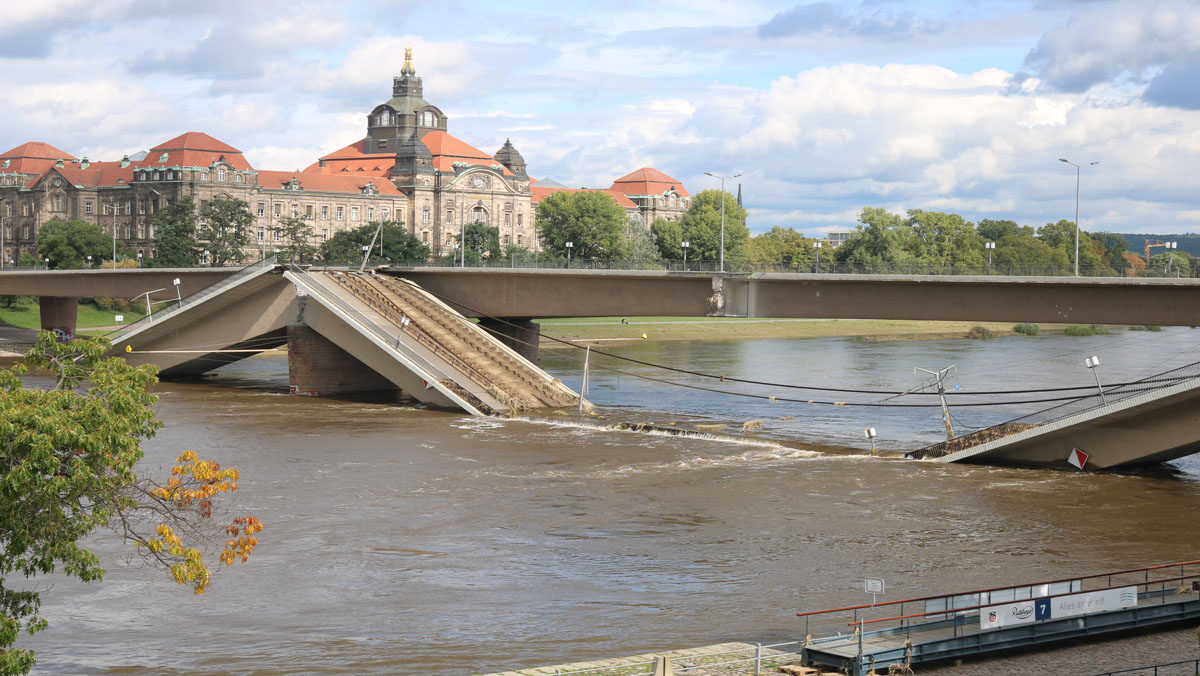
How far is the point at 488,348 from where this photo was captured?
62.1 m

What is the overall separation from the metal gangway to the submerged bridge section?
33.3 m

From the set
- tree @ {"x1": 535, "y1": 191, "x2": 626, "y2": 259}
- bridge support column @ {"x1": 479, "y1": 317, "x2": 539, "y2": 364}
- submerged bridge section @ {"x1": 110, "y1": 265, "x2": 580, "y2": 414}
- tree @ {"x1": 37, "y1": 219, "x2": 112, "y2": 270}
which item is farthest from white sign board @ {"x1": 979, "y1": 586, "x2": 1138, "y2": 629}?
tree @ {"x1": 535, "y1": 191, "x2": 626, "y2": 259}

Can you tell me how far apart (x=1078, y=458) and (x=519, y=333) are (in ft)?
110

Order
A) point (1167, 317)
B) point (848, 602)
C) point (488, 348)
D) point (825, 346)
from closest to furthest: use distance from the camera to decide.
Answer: point (848, 602), point (1167, 317), point (488, 348), point (825, 346)

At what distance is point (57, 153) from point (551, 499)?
168 m

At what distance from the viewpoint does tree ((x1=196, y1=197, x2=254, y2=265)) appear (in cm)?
13125

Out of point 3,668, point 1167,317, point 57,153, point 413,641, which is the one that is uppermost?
point 57,153

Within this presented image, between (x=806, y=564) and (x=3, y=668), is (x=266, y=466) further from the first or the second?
(x=3, y=668)

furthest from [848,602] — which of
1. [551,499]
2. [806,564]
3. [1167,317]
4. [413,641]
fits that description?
[1167,317]

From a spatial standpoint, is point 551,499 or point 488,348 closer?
point 551,499

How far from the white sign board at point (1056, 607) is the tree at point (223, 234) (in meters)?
116

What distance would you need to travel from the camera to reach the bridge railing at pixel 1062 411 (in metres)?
40.4

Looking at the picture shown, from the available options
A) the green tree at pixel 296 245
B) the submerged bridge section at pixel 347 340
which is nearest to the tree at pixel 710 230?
the green tree at pixel 296 245

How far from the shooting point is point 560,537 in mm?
32625
